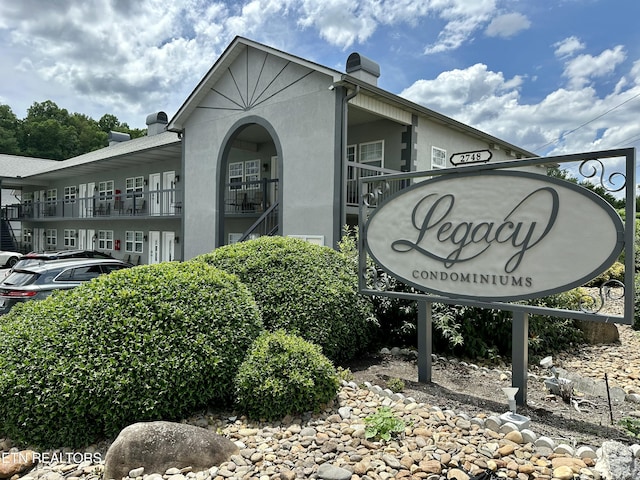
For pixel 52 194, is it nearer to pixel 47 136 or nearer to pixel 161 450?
pixel 161 450

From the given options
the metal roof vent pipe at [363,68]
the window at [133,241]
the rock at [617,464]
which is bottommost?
the rock at [617,464]

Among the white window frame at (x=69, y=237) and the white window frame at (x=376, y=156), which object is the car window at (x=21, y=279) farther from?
the white window frame at (x=69, y=237)

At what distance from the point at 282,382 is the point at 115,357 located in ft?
5.23

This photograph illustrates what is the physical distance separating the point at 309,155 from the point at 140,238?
13.7 meters

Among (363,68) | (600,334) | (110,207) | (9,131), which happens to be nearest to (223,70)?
(363,68)

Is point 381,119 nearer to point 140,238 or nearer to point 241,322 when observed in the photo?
point 241,322

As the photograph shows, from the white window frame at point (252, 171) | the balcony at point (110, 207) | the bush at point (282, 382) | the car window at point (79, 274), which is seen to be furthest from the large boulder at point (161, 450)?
the balcony at point (110, 207)

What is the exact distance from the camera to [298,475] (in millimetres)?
3309

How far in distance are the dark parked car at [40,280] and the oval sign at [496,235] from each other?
7696mm

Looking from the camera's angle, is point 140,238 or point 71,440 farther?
point 140,238

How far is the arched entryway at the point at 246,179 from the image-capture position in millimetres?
13820

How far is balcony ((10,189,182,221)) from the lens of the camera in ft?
59.6

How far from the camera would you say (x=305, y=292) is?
19.1 feet

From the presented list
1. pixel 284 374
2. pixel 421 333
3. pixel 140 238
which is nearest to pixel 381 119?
pixel 421 333
